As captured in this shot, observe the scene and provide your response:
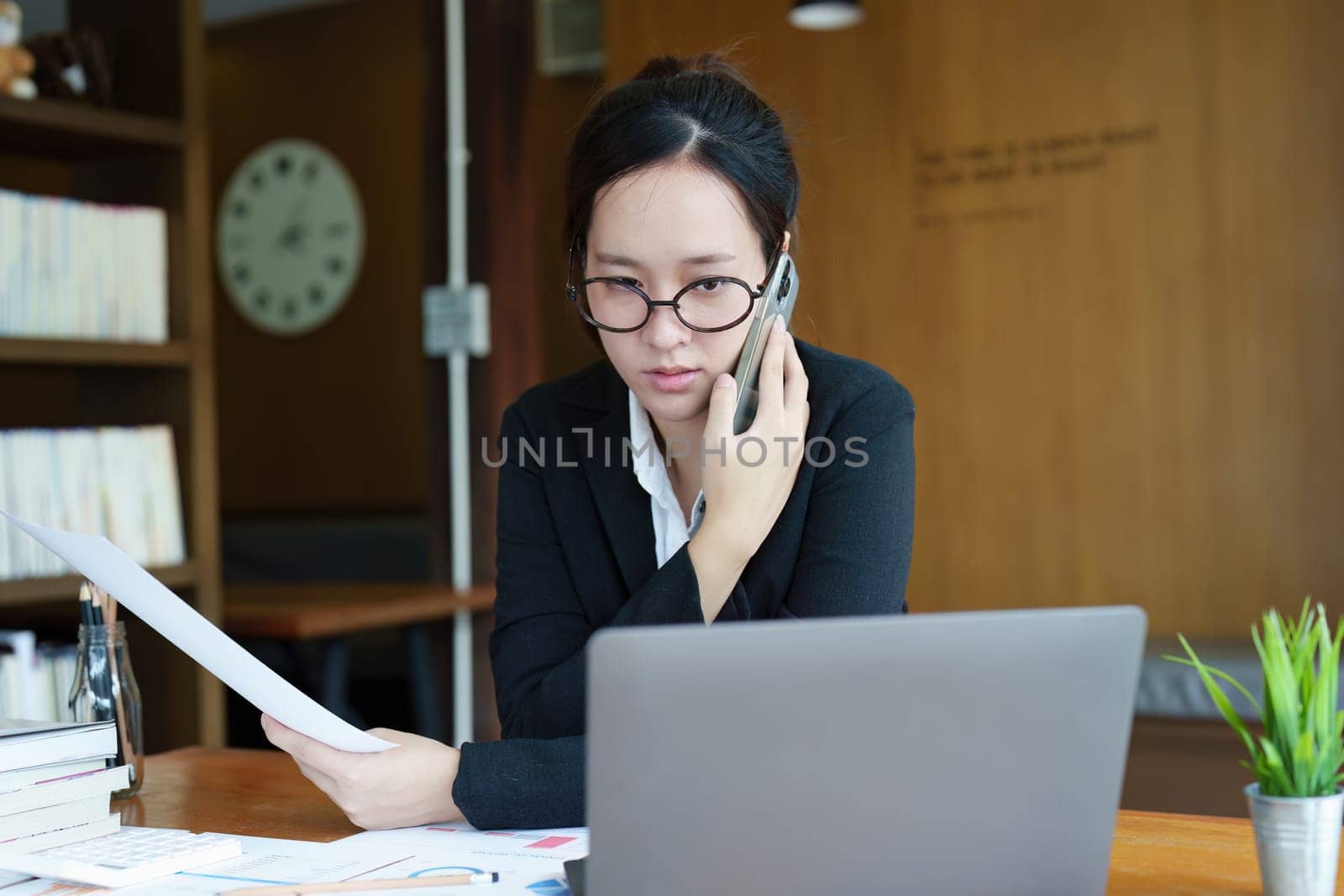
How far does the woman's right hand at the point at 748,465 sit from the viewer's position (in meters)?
1.37

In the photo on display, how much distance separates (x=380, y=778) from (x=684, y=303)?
A: 0.58 meters

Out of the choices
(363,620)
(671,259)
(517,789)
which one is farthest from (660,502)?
(363,620)

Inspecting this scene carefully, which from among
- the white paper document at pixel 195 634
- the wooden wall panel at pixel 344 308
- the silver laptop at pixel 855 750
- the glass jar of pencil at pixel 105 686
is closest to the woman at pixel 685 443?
the white paper document at pixel 195 634

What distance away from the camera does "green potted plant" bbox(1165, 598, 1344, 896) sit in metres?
0.85

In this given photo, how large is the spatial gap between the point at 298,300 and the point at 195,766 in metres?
4.63

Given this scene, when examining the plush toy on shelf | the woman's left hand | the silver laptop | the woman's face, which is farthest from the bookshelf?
the silver laptop

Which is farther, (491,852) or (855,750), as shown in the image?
(491,852)

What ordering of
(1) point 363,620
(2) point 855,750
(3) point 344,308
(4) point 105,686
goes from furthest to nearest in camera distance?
(3) point 344,308, (1) point 363,620, (4) point 105,686, (2) point 855,750

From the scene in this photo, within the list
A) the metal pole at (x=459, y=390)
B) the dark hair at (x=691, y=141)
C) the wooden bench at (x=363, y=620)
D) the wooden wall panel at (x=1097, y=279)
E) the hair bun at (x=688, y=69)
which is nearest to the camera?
the dark hair at (x=691, y=141)

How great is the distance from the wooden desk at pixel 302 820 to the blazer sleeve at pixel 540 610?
23 centimetres

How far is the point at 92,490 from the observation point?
2.67 metres

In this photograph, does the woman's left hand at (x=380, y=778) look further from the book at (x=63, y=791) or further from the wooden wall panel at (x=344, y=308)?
the wooden wall panel at (x=344, y=308)

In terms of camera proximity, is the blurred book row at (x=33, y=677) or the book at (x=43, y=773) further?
the blurred book row at (x=33, y=677)

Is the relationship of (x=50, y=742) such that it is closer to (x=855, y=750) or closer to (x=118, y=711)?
(x=118, y=711)
